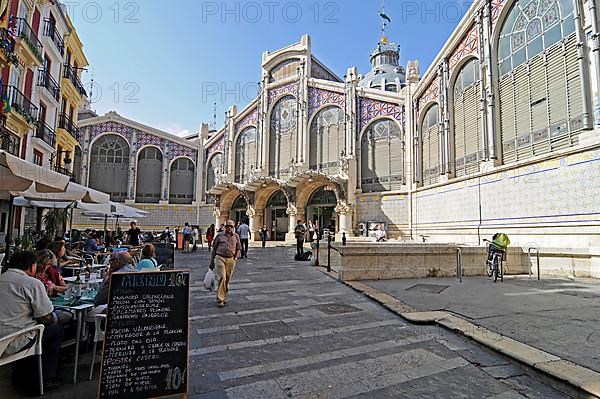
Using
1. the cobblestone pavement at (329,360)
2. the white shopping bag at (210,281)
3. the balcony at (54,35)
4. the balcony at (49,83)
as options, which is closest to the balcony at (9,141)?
the balcony at (49,83)

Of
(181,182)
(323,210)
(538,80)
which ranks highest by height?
(538,80)

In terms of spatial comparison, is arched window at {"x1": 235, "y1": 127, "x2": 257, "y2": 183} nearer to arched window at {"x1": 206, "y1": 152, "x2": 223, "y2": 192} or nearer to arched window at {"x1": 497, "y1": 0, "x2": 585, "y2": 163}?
arched window at {"x1": 206, "y1": 152, "x2": 223, "y2": 192}

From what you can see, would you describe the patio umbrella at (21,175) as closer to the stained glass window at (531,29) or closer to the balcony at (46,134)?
the balcony at (46,134)

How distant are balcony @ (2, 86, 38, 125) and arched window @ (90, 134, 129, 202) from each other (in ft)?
57.9

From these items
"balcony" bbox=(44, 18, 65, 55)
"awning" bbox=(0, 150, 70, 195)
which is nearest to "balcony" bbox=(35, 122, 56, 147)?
"balcony" bbox=(44, 18, 65, 55)

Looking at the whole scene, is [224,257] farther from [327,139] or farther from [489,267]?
[327,139]

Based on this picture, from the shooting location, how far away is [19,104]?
542 inches

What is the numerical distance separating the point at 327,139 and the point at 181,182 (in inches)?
627

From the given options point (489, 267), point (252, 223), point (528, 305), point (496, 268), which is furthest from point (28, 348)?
point (252, 223)

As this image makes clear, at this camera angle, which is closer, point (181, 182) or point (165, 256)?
point (165, 256)

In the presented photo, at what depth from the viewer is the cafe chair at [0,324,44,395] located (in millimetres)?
2812

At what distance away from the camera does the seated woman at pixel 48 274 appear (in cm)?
427

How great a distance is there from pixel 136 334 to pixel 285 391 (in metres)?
1.37

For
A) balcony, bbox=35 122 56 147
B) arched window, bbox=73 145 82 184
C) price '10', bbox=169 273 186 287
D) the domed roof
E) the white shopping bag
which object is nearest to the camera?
price '10', bbox=169 273 186 287
